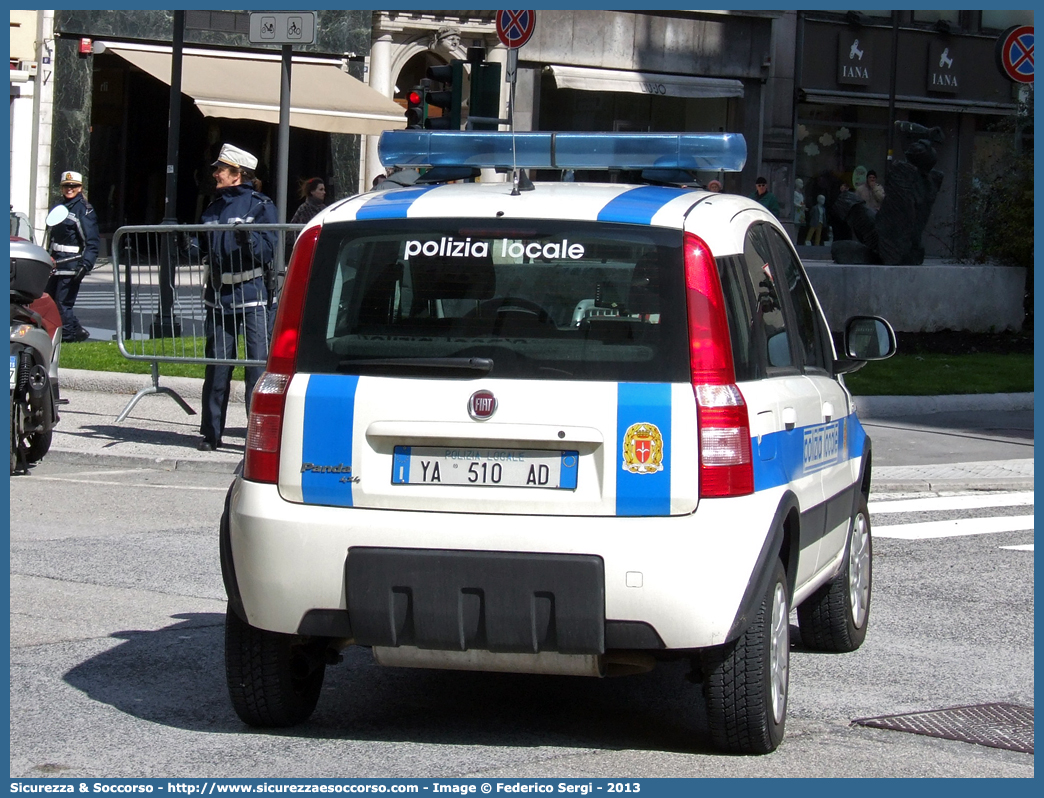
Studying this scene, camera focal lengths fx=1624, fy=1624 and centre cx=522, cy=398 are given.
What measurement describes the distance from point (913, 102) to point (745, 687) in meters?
34.6

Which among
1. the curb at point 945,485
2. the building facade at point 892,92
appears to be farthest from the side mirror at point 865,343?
the building facade at point 892,92

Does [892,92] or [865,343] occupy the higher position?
[892,92]

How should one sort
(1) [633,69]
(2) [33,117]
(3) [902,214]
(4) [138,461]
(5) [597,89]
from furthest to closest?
(1) [633,69] → (5) [597,89] → (2) [33,117] → (3) [902,214] → (4) [138,461]

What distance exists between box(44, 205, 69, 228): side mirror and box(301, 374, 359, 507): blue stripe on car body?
11973 mm

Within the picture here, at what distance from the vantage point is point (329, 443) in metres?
4.71

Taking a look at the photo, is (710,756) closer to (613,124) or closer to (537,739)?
(537,739)

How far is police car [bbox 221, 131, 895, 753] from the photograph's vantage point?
455 cm

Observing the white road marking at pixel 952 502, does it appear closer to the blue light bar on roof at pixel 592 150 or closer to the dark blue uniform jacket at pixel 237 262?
the dark blue uniform jacket at pixel 237 262

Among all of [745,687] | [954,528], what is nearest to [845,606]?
[745,687]

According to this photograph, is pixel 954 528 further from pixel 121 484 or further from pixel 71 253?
pixel 71 253

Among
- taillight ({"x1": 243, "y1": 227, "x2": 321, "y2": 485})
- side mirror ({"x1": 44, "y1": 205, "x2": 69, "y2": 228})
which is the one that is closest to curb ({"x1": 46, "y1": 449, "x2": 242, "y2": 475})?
side mirror ({"x1": 44, "y1": 205, "x2": 69, "y2": 228})

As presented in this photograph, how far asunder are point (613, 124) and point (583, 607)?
2915 cm

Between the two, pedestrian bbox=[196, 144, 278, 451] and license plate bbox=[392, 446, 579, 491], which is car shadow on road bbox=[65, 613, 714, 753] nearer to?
license plate bbox=[392, 446, 579, 491]

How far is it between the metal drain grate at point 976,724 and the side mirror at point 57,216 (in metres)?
12.3
